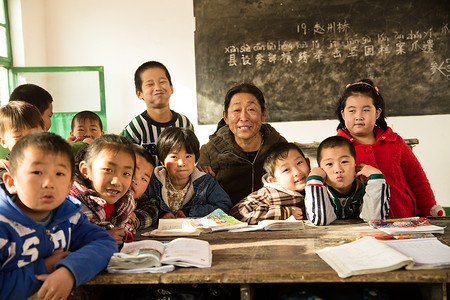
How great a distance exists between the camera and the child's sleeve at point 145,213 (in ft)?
7.12

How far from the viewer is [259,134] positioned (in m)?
2.89

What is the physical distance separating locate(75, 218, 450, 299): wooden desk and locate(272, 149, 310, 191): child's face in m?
0.48

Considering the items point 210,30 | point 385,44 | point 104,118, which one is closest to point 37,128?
point 104,118

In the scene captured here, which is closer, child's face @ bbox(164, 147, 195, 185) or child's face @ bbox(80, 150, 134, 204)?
child's face @ bbox(80, 150, 134, 204)

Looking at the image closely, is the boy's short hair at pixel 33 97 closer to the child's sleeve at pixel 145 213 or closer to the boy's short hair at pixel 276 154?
the child's sleeve at pixel 145 213

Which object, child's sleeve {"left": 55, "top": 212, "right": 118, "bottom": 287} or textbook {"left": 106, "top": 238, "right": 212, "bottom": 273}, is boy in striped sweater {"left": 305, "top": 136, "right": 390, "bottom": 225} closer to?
textbook {"left": 106, "top": 238, "right": 212, "bottom": 273}

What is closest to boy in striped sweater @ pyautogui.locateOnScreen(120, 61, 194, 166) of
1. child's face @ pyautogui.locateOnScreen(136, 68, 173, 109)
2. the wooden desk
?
child's face @ pyautogui.locateOnScreen(136, 68, 173, 109)

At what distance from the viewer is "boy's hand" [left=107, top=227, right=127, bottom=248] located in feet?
5.80

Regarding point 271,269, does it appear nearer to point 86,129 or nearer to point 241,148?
point 241,148

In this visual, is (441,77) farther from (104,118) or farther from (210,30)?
(104,118)

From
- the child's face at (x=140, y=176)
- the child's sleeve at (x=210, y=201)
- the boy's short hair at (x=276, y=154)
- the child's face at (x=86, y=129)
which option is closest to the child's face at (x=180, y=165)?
the child's sleeve at (x=210, y=201)

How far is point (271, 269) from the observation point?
1434 millimetres

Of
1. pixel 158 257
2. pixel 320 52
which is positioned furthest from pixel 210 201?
pixel 320 52

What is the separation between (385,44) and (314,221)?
12.4 ft
